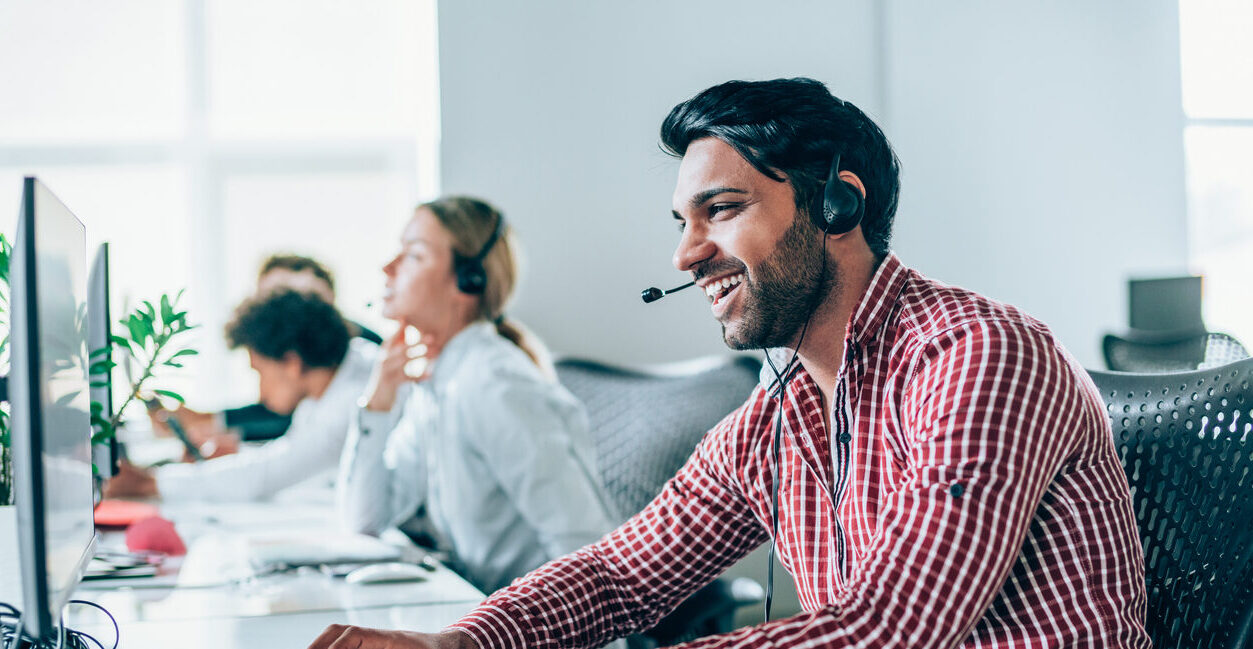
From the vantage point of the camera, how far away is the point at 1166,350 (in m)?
1.96

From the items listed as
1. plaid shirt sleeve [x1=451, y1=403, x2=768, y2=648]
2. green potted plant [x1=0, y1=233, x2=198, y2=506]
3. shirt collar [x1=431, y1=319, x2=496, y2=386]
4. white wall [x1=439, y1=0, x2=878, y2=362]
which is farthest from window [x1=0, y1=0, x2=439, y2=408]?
plaid shirt sleeve [x1=451, y1=403, x2=768, y2=648]

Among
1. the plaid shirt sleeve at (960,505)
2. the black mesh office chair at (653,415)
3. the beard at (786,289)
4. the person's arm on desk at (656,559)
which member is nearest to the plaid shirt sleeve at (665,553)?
the person's arm on desk at (656,559)

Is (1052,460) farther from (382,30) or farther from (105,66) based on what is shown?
(105,66)

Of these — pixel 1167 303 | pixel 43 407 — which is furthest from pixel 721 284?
pixel 1167 303

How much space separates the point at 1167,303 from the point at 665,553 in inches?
68.7

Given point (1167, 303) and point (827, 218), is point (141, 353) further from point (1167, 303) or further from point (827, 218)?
point (1167, 303)

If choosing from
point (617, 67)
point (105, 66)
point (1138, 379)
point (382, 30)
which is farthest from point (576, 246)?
point (1138, 379)

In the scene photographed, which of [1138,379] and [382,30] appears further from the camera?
[382,30]

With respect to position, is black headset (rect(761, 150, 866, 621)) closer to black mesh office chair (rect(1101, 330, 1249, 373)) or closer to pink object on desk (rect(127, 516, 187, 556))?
black mesh office chair (rect(1101, 330, 1249, 373))

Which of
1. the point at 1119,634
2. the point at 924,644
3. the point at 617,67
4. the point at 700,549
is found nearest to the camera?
the point at 924,644

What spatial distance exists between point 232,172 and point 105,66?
489 mm

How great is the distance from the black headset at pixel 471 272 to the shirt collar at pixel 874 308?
127 centimetres

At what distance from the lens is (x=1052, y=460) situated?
856 mm

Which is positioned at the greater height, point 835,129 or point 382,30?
point 382,30
